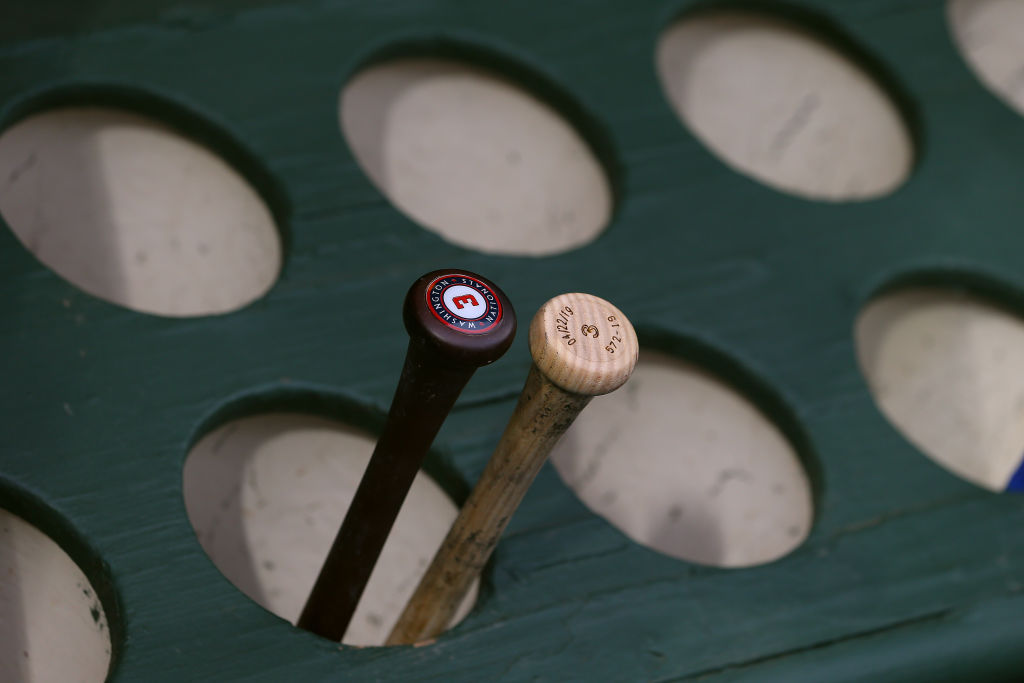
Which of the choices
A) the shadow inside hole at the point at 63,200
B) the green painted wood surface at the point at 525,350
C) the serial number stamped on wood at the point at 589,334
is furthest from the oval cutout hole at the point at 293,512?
the serial number stamped on wood at the point at 589,334

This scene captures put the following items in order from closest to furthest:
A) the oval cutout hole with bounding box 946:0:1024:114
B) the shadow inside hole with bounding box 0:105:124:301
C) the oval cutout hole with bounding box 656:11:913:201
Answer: the shadow inside hole with bounding box 0:105:124:301 < the oval cutout hole with bounding box 656:11:913:201 < the oval cutout hole with bounding box 946:0:1024:114

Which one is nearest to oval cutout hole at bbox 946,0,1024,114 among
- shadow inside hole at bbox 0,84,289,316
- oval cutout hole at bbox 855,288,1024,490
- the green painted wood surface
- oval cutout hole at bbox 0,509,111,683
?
the green painted wood surface

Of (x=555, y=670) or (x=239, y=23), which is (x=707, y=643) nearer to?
(x=555, y=670)

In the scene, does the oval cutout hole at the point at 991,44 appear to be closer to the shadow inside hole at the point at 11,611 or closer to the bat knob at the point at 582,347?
the bat knob at the point at 582,347

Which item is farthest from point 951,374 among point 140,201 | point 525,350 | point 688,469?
point 140,201

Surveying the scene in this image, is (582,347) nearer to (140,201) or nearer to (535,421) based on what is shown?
(535,421)

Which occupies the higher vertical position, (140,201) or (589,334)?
(589,334)

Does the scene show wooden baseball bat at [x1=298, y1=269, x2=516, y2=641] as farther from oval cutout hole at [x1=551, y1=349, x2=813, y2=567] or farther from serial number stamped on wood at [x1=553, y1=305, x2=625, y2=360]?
oval cutout hole at [x1=551, y1=349, x2=813, y2=567]
